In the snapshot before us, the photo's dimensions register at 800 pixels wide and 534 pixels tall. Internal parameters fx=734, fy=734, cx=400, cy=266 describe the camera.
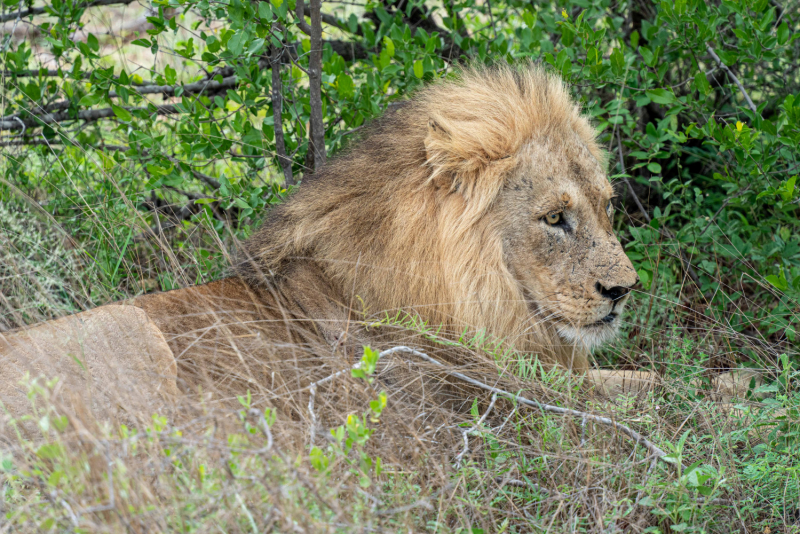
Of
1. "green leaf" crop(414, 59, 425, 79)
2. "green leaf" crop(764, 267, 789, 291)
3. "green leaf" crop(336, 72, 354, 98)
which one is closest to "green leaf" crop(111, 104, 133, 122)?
"green leaf" crop(336, 72, 354, 98)

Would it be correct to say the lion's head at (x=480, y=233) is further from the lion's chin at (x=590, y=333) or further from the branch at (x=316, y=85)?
the branch at (x=316, y=85)

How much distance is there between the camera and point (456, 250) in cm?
325

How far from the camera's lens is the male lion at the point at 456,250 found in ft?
10.5

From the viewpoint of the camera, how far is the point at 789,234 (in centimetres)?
466

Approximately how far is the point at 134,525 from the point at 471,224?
1.92 m

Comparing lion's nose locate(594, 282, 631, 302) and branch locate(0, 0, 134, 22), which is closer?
lion's nose locate(594, 282, 631, 302)

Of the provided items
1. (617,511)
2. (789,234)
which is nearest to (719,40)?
(789,234)

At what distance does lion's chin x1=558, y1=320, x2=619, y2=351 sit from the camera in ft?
10.6

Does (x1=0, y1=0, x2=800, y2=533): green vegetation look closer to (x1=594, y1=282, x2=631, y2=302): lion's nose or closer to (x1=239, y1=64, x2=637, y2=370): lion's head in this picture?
(x1=239, y1=64, x2=637, y2=370): lion's head

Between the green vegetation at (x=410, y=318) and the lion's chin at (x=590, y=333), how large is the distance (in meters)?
0.27

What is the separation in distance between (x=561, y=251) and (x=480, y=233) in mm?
362

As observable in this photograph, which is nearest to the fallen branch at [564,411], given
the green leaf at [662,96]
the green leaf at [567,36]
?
the green leaf at [662,96]

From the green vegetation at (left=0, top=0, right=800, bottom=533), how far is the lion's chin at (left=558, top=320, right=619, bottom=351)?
269 millimetres

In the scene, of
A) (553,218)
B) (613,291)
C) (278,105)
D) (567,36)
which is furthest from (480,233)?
(278,105)
